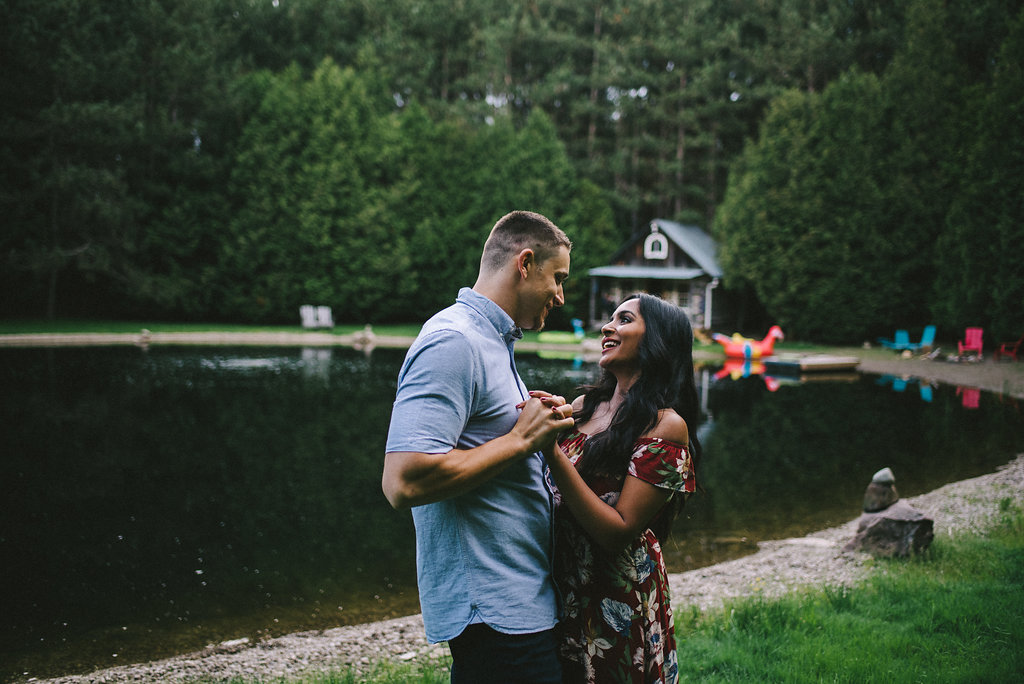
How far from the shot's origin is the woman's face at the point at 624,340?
2.84 meters

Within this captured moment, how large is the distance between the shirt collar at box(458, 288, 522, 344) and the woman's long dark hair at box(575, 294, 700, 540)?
0.63 metres

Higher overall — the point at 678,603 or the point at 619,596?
the point at 619,596

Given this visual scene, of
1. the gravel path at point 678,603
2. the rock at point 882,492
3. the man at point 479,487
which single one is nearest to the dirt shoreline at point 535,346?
the gravel path at point 678,603

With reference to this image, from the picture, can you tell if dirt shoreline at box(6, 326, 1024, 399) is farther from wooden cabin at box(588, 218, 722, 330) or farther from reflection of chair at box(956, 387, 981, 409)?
wooden cabin at box(588, 218, 722, 330)

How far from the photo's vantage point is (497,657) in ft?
6.93

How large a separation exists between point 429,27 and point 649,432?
156 ft

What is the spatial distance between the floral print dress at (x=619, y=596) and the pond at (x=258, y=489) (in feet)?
13.4

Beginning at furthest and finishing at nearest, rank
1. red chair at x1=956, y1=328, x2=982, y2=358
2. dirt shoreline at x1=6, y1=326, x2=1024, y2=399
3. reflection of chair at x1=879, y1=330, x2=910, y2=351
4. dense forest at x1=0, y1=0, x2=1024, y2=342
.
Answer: dense forest at x1=0, y1=0, x2=1024, y2=342 → reflection of chair at x1=879, y1=330, x2=910, y2=351 → red chair at x1=956, y1=328, x2=982, y2=358 → dirt shoreline at x1=6, y1=326, x2=1024, y2=399

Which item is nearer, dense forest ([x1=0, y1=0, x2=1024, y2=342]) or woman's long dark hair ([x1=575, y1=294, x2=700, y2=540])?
woman's long dark hair ([x1=575, y1=294, x2=700, y2=540])

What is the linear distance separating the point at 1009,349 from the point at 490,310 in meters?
30.1

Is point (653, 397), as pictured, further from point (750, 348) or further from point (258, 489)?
point (750, 348)

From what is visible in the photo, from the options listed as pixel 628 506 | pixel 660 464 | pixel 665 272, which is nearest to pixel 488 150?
pixel 665 272

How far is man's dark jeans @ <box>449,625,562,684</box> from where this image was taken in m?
2.11

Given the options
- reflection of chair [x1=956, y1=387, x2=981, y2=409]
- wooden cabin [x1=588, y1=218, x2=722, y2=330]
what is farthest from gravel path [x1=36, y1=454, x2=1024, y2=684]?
wooden cabin [x1=588, y1=218, x2=722, y2=330]
